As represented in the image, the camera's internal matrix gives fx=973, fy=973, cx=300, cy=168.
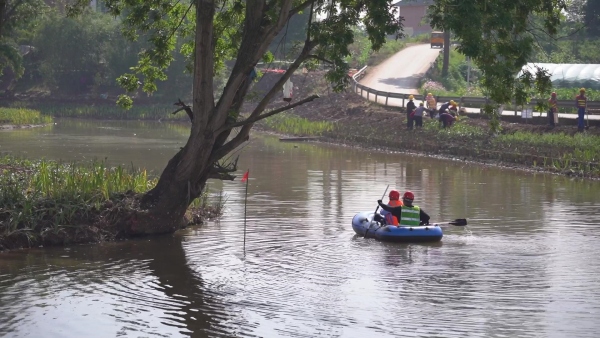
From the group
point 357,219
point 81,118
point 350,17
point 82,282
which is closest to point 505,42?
point 350,17

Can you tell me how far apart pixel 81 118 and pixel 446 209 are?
47153 mm

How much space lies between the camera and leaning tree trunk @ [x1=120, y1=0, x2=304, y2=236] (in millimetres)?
21234

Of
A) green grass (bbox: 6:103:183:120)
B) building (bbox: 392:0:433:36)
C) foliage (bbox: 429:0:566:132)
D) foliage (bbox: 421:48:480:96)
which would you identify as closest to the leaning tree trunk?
foliage (bbox: 429:0:566:132)

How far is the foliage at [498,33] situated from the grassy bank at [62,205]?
828 centimetres

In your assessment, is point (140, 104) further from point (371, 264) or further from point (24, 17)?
point (371, 264)

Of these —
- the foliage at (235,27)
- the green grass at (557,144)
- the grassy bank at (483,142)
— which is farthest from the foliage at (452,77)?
the foliage at (235,27)

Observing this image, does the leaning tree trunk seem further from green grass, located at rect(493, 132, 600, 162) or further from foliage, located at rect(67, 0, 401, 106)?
green grass, located at rect(493, 132, 600, 162)

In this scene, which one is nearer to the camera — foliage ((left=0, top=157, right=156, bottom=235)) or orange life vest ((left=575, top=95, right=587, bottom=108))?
foliage ((left=0, top=157, right=156, bottom=235))

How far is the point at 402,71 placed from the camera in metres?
73.2

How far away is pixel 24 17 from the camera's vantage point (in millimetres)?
43719

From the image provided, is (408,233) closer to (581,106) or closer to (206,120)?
(206,120)

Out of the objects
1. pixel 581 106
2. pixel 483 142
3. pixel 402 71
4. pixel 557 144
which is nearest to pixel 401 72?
pixel 402 71

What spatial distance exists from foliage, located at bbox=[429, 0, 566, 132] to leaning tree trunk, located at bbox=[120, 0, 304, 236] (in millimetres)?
3502

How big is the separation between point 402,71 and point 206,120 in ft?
173
